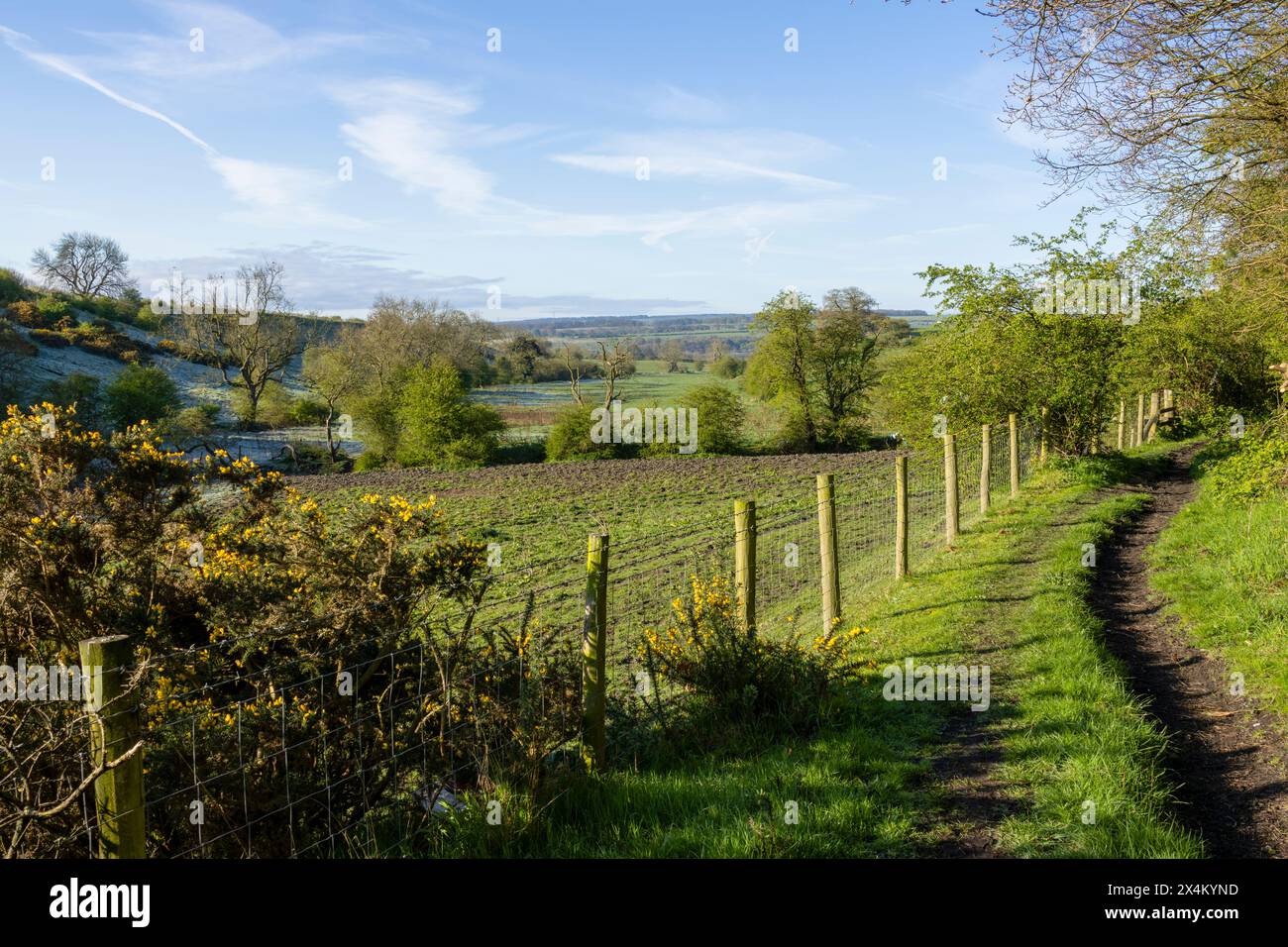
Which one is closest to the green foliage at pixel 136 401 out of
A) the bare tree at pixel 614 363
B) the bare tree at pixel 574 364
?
the bare tree at pixel 574 364

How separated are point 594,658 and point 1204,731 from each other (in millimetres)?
4246

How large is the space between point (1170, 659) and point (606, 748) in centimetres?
519

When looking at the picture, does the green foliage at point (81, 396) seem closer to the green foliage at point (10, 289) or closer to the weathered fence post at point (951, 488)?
the green foliage at point (10, 289)

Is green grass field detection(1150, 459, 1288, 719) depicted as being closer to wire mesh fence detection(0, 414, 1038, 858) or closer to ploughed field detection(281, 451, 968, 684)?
ploughed field detection(281, 451, 968, 684)

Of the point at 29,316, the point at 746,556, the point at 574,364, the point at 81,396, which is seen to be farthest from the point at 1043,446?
the point at 29,316

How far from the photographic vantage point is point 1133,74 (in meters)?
7.75

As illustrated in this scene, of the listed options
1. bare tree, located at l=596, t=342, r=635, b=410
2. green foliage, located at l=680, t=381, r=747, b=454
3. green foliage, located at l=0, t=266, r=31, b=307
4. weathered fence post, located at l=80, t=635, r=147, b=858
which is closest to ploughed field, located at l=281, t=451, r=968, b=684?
weathered fence post, located at l=80, t=635, r=147, b=858

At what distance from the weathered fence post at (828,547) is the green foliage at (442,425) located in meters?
35.8

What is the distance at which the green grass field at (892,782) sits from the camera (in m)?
4.16

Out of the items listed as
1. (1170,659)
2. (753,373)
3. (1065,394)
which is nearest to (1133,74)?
(1170,659)

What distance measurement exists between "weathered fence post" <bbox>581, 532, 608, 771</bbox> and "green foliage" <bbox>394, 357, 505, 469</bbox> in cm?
3855

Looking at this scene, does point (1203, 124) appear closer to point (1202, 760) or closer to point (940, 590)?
point (940, 590)
